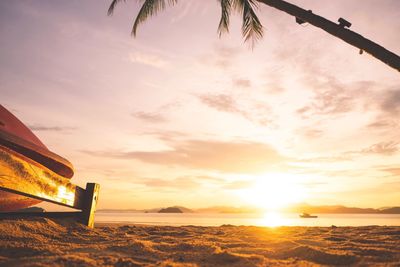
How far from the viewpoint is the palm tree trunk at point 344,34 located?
4414 mm

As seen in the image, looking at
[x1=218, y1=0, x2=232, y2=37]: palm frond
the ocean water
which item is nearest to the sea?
the ocean water

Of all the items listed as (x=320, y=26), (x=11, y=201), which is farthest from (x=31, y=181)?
(x=320, y=26)

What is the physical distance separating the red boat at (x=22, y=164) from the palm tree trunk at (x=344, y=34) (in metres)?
4.52

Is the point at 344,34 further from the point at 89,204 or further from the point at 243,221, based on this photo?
the point at 243,221

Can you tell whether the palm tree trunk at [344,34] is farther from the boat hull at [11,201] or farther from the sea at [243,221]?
the sea at [243,221]

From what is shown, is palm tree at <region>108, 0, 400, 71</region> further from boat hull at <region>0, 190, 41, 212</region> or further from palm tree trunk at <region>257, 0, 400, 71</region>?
boat hull at <region>0, 190, 41, 212</region>

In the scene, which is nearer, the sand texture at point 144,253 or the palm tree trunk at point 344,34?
the sand texture at point 144,253

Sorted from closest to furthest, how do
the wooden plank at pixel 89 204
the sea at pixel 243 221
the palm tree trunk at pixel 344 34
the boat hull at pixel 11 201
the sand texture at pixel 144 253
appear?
1. the sand texture at pixel 144 253
2. the boat hull at pixel 11 201
3. the wooden plank at pixel 89 204
4. the palm tree trunk at pixel 344 34
5. the sea at pixel 243 221

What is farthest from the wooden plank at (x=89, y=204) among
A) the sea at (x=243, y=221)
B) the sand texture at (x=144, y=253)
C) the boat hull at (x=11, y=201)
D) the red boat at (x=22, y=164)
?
the sea at (x=243, y=221)

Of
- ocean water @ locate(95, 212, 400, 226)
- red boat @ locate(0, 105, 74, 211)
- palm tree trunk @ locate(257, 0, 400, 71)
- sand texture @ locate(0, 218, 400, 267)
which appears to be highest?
palm tree trunk @ locate(257, 0, 400, 71)

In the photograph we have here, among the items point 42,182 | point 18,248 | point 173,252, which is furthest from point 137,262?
point 42,182

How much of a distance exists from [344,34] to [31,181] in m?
4.97

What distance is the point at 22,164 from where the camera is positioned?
2.60 meters

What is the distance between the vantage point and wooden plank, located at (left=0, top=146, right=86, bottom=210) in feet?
7.94
